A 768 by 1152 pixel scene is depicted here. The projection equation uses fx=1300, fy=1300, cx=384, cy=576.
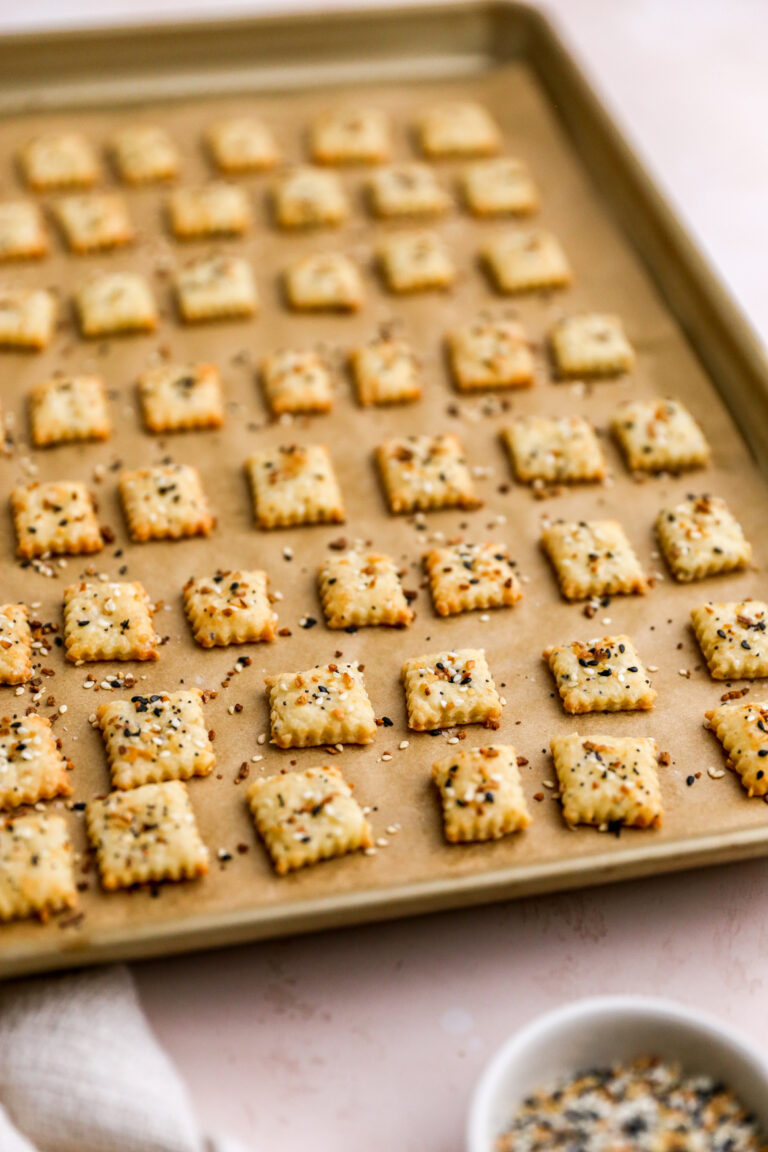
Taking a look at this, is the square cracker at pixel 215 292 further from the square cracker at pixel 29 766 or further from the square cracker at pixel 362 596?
the square cracker at pixel 29 766

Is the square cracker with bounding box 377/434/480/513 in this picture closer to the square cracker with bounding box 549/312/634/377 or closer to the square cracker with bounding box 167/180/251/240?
the square cracker with bounding box 549/312/634/377

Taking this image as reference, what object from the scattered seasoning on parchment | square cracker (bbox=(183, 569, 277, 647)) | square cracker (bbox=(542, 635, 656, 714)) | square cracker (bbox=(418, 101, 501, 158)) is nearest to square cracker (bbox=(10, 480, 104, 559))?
square cracker (bbox=(183, 569, 277, 647))

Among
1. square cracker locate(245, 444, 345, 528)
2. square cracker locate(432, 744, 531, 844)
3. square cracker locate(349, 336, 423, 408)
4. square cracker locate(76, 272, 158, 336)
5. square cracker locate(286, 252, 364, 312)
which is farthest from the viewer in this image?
square cracker locate(286, 252, 364, 312)

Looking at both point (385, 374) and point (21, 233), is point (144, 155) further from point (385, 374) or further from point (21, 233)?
point (385, 374)

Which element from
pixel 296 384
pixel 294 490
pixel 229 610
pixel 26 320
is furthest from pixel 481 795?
pixel 26 320

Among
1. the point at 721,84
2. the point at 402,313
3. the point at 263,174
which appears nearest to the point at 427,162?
the point at 263,174

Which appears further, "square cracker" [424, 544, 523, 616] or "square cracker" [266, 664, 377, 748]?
"square cracker" [424, 544, 523, 616]
